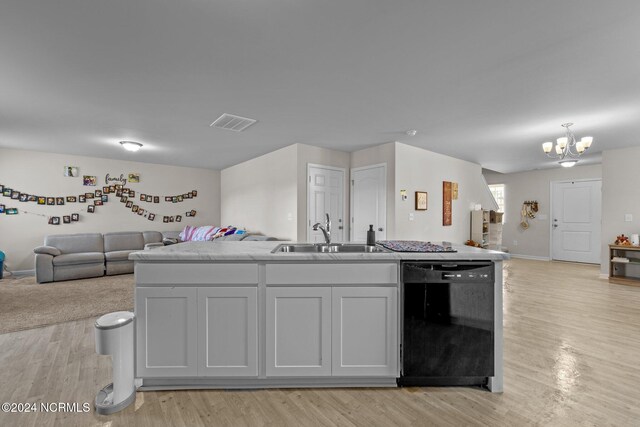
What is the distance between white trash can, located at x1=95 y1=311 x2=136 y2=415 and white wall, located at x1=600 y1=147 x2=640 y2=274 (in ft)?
23.9

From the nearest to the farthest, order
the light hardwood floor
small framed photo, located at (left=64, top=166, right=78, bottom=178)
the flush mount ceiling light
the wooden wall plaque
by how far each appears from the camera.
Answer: the light hardwood floor → the flush mount ceiling light → the wooden wall plaque → small framed photo, located at (left=64, top=166, right=78, bottom=178)

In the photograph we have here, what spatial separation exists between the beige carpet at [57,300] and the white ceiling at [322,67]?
7.68 feet

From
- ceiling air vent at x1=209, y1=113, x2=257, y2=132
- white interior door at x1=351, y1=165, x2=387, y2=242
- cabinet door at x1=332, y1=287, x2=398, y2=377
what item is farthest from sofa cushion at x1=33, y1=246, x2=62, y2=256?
cabinet door at x1=332, y1=287, x2=398, y2=377

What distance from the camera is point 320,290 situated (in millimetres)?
1909

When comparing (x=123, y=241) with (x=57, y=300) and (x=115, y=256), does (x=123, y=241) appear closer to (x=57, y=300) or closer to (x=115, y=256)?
(x=115, y=256)

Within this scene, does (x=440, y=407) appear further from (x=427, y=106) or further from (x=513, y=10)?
(x=427, y=106)

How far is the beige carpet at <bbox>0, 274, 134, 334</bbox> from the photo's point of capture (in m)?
3.26

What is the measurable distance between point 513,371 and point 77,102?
4.78 m

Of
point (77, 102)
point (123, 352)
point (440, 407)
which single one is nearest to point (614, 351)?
point (440, 407)

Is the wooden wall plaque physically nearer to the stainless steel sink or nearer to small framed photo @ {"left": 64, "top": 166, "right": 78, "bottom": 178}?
the stainless steel sink

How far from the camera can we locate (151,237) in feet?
21.8

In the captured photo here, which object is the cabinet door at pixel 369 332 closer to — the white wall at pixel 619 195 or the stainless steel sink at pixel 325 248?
the stainless steel sink at pixel 325 248

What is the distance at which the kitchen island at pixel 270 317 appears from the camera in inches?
73.7

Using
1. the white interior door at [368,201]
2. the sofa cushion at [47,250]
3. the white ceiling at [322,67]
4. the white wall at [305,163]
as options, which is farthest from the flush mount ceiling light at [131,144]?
the white interior door at [368,201]
